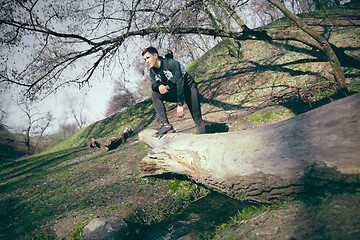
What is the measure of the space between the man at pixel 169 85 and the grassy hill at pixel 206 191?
129cm

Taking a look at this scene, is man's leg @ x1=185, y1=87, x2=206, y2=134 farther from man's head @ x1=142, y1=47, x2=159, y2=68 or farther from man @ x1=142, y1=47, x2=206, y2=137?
man's head @ x1=142, y1=47, x2=159, y2=68

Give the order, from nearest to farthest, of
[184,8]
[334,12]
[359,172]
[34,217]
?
1. [359,172]
2. [34,217]
3. [184,8]
4. [334,12]

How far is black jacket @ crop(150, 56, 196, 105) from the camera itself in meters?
3.34

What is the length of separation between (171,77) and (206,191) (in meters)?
2.15

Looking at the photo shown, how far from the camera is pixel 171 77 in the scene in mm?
3451

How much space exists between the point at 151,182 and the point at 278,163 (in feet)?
7.33

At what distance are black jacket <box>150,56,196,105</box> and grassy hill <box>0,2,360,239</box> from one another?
1663 millimetres

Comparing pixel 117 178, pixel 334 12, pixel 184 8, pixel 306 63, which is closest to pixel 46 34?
pixel 184 8

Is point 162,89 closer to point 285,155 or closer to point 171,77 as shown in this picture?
point 171,77

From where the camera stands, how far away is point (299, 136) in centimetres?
162

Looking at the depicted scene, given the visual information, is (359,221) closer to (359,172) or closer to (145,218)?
(359,172)

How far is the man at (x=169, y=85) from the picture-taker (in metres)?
3.33

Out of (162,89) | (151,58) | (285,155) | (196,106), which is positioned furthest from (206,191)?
(151,58)

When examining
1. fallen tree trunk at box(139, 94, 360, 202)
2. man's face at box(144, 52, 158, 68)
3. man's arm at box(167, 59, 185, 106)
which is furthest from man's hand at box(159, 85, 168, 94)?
fallen tree trunk at box(139, 94, 360, 202)
